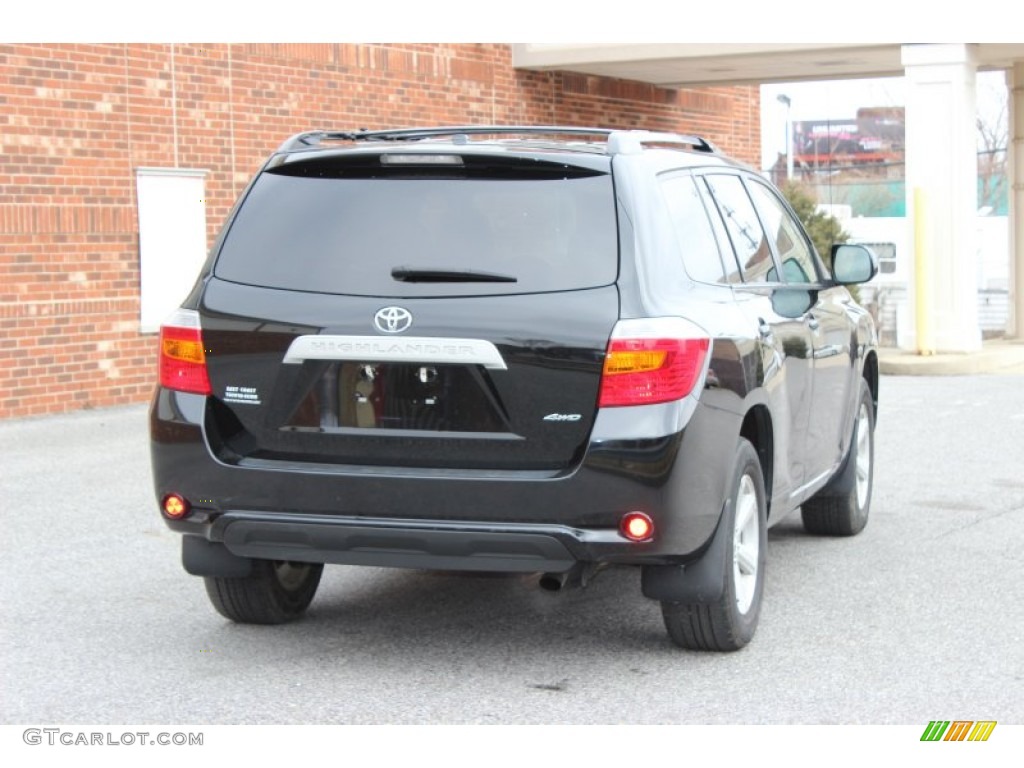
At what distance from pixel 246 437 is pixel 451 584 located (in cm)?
186

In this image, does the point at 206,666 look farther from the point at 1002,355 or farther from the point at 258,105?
the point at 1002,355

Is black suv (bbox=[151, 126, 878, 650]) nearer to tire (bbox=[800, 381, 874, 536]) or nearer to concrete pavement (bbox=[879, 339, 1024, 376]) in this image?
tire (bbox=[800, 381, 874, 536])

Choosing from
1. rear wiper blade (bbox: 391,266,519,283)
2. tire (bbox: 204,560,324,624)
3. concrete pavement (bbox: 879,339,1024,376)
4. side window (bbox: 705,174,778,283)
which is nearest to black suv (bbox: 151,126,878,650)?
rear wiper blade (bbox: 391,266,519,283)

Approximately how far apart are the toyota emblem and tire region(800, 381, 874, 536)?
3.32 m

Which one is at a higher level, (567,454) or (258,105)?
(258,105)

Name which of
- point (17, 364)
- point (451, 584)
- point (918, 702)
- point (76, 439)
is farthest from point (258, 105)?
point (918, 702)

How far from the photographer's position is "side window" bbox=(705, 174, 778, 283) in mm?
6434

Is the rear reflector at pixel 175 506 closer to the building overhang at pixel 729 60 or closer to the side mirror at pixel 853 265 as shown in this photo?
the side mirror at pixel 853 265

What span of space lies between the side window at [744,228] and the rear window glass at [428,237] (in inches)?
41.7

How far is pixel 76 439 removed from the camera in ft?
41.5

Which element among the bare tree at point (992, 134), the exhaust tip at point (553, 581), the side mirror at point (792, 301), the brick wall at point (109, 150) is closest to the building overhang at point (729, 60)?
the brick wall at point (109, 150)

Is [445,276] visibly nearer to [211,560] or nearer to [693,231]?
[693,231]
